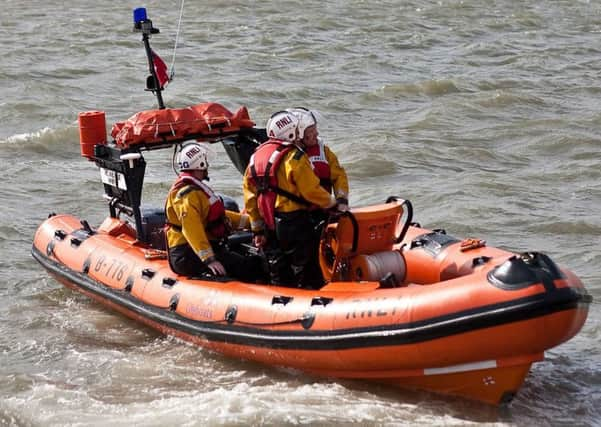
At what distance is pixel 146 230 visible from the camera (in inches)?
328

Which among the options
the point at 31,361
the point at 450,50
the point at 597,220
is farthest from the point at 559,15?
the point at 31,361

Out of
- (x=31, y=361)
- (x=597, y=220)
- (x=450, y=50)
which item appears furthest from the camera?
(x=450, y=50)

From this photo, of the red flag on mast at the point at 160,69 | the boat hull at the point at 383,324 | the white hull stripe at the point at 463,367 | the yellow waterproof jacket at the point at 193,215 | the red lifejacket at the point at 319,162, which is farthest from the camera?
the red flag on mast at the point at 160,69

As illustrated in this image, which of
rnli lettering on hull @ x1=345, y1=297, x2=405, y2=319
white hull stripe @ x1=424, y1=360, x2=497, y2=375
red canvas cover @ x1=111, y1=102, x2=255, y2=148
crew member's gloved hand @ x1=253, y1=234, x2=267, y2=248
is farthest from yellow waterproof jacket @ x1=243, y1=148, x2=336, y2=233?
red canvas cover @ x1=111, y1=102, x2=255, y2=148

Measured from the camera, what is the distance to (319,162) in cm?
713

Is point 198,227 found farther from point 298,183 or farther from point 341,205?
point 341,205

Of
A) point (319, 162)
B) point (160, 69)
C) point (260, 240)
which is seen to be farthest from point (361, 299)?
point (160, 69)

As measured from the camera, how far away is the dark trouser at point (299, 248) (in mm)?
6844

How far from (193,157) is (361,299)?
4.93 ft

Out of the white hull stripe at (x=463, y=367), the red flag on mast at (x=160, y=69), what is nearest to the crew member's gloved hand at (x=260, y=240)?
the white hull stripe at (x=463, y=367)

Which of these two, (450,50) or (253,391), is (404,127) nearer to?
(450,50)

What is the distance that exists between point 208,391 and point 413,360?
1320mm

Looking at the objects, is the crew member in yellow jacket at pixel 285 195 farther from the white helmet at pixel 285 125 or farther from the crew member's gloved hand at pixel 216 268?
the crew member's gloved hand at pixel 216 268

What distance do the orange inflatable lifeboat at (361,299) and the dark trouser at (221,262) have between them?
0.09 meters
